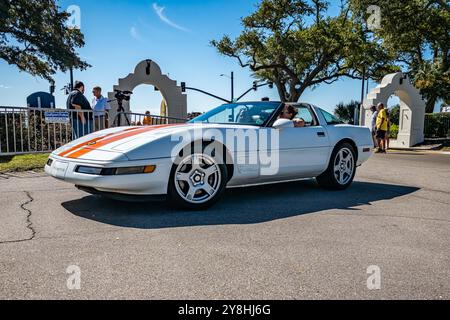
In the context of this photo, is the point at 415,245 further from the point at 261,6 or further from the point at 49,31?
the point at 261,6

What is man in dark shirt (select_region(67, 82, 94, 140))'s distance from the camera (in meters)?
8.80

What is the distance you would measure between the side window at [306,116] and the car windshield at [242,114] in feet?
1.71

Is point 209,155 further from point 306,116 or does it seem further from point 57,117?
point 57,117

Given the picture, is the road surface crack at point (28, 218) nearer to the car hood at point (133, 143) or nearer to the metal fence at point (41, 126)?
the car hood at point (133, 143)

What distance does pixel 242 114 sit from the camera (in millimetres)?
5215

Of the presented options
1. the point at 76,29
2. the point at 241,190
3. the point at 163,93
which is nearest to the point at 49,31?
the point at 76,29

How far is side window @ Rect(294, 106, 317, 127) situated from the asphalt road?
1.12m

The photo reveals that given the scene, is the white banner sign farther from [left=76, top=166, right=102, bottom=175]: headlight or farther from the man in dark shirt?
[left=76, top=166, right=102, bottom=175]: headlight

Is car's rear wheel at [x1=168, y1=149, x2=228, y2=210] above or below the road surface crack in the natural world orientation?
above

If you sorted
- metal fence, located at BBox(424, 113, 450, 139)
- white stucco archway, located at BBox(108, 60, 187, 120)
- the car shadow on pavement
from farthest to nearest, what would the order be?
1. metal fence, located at BBox(424, 113, 450, 139)
2. white stucco archway, located at BBox(108, 60, 187, 120)
3. the car shadow on pavement

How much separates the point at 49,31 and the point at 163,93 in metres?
12.5

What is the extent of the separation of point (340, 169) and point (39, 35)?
76.2 ft

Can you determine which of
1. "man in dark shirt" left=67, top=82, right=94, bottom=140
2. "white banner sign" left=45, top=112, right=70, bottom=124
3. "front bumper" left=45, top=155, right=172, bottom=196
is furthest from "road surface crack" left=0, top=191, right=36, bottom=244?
"man in dark shirt" left=67, top=82, right=94, bottom=140

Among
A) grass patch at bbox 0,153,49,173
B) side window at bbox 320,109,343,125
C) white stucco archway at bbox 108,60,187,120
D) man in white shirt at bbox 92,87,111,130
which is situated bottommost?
grass patch at bbox 0,153,49,173
